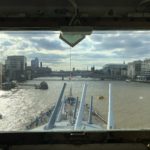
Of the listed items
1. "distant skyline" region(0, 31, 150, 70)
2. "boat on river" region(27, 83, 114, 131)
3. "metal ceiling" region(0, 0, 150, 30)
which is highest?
"metal ceiling" region(0, 0, 150, 30)

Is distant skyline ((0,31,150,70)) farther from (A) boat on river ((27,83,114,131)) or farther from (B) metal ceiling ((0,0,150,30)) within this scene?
(A) boat on river ((27,83,114,131))

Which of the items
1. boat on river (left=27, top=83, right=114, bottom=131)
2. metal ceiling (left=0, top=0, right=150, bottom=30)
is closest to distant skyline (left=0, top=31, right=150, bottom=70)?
metal ceiling (left=0, top=0, right=150, bottom=30)

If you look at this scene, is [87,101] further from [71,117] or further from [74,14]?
[74,14]

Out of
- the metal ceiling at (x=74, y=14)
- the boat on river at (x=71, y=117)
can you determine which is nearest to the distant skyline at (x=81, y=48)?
the metal ceiling at (x=74, y=14)

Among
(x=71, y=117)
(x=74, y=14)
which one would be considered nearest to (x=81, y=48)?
(x=74, y=14)

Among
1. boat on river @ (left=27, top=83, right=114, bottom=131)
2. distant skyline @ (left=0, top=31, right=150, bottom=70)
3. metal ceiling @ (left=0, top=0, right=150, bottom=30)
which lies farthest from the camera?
boat on river @ (left=27, top=83, right=114, bottom=131)

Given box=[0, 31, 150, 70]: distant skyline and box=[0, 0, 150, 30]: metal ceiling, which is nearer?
box=[0, 0, 150, 30]: metal ceiling
